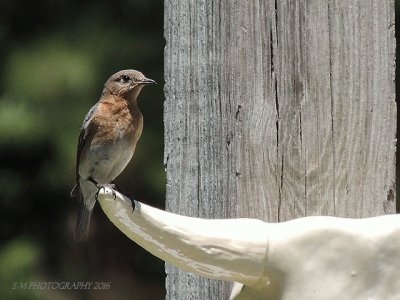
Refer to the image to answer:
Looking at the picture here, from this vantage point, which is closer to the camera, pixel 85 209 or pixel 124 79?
pixel 124 79

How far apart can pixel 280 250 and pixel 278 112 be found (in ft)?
1.11

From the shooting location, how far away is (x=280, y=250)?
7.25 feet

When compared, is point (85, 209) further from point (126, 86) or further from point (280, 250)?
point (280, 250)

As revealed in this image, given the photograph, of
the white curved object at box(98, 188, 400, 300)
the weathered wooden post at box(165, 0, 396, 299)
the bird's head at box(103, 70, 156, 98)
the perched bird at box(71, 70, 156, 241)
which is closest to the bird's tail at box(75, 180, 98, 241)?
the perched bird at box(71, 70, 156, 241)

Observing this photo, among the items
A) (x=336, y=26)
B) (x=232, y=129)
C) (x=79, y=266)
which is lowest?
(x=79, y=266)

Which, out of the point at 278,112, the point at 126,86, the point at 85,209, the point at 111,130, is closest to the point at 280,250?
the point at 278,112

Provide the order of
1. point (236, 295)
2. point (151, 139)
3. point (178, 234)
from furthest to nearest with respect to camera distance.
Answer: point (151, 139) → point (236, 295) → point (178, 234)

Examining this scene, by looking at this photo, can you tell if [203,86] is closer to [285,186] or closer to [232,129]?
[232,129]

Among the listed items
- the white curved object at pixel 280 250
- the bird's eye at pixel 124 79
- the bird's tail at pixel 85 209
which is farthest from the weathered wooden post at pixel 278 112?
the bird's tail at pixel 85 209

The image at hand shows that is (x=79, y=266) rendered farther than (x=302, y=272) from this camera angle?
Yes

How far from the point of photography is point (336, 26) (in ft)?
7.97

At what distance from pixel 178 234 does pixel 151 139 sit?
12.4 feet

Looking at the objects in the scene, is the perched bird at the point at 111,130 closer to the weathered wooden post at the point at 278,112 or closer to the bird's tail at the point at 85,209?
the bird's tail at the point at 85,209

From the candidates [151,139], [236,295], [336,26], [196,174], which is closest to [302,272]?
[236,295]
